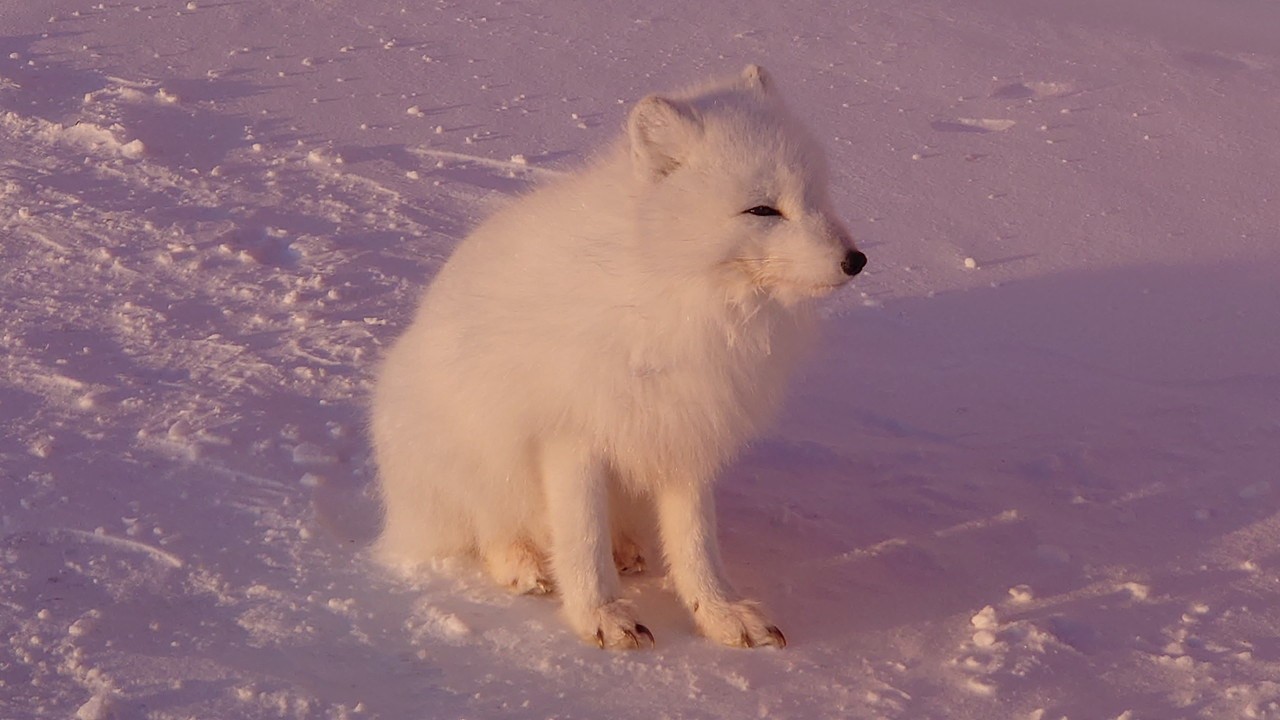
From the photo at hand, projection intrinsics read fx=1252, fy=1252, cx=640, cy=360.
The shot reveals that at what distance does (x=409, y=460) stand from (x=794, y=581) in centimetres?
107

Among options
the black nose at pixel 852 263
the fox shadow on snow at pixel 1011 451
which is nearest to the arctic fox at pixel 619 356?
the black nose at pixel 852 263

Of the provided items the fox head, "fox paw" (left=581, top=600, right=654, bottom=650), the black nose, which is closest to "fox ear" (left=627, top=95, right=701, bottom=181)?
the fox head

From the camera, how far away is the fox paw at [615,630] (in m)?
2.95

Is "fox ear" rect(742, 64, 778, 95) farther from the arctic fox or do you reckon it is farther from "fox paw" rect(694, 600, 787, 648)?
"fox paw" rect(694, 600, 787, 648)

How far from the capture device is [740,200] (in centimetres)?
261

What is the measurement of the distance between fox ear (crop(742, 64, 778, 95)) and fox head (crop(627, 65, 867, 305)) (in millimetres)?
175

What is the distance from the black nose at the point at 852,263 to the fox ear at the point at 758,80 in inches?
20.2

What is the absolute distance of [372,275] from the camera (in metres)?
4.65

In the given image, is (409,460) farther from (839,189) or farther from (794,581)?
(839,189)

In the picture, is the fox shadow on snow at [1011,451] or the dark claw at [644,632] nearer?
the dark claw at [644,632]

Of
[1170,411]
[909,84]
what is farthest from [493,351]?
[909,84]

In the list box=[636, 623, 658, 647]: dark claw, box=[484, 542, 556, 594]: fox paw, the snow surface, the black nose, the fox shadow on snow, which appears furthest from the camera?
the fox shadow on snow

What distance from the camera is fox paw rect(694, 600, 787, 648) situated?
2994 millimetres

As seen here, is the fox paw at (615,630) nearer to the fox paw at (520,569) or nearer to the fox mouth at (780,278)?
the fox paw at (520,569)
